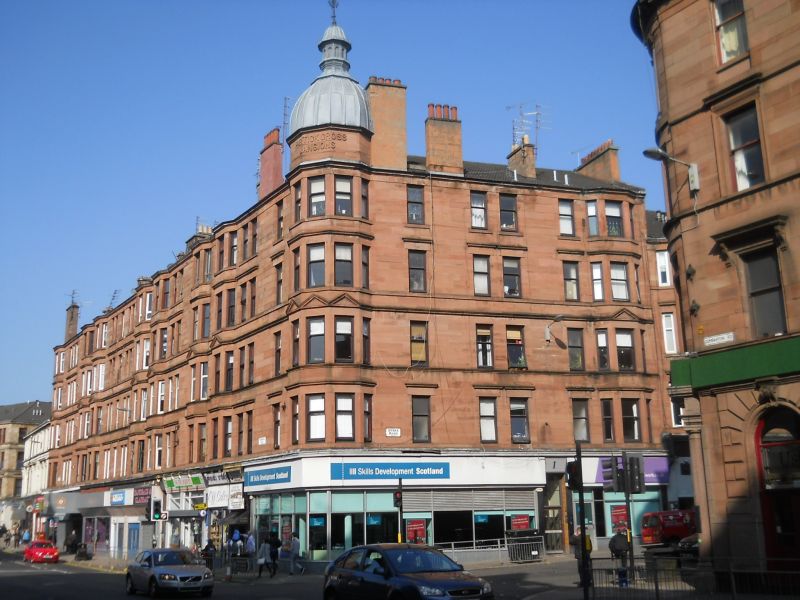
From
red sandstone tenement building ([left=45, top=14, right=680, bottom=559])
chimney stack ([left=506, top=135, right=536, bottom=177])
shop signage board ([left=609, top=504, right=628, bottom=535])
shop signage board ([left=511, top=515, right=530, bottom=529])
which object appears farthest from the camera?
chimney stack ([left=506, top=135, right=536, bottom=177])

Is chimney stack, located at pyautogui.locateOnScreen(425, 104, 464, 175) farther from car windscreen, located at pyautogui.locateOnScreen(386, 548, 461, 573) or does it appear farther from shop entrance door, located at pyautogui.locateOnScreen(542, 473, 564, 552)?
car windscreen, located at pyautogui.locateOnScreen(386, 548, 461, 573)

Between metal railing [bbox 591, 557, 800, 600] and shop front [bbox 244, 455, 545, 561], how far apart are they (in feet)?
55.7

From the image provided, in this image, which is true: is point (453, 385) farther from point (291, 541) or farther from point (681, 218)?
point (681, 218)

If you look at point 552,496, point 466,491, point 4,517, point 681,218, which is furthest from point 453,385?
point 4,517

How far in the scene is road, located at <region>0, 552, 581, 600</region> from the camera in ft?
78.7

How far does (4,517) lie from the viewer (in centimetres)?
10494

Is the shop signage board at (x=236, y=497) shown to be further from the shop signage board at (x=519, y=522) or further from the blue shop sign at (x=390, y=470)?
the shop signage board at (x=519, y=522)

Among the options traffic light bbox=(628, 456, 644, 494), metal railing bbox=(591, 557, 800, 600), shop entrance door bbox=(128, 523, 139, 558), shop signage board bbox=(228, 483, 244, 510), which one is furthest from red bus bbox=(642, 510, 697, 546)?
shop entrance door bbox=(128, 523, 139, 558)

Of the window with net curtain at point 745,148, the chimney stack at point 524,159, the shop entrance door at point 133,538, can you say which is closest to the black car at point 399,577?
the window with net curtain at point 745,148

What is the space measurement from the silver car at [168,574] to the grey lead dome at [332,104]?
20.9 m

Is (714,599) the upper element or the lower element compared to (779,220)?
lower

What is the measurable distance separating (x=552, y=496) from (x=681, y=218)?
21.5 metres

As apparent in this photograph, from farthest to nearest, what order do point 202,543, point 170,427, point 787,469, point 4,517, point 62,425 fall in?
1. point 4,517
2. point 62,425
3. point 170,427
4. point 202,543
5. point 787,469

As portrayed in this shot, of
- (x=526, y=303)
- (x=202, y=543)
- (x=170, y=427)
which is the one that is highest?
(x=526, y=303)
